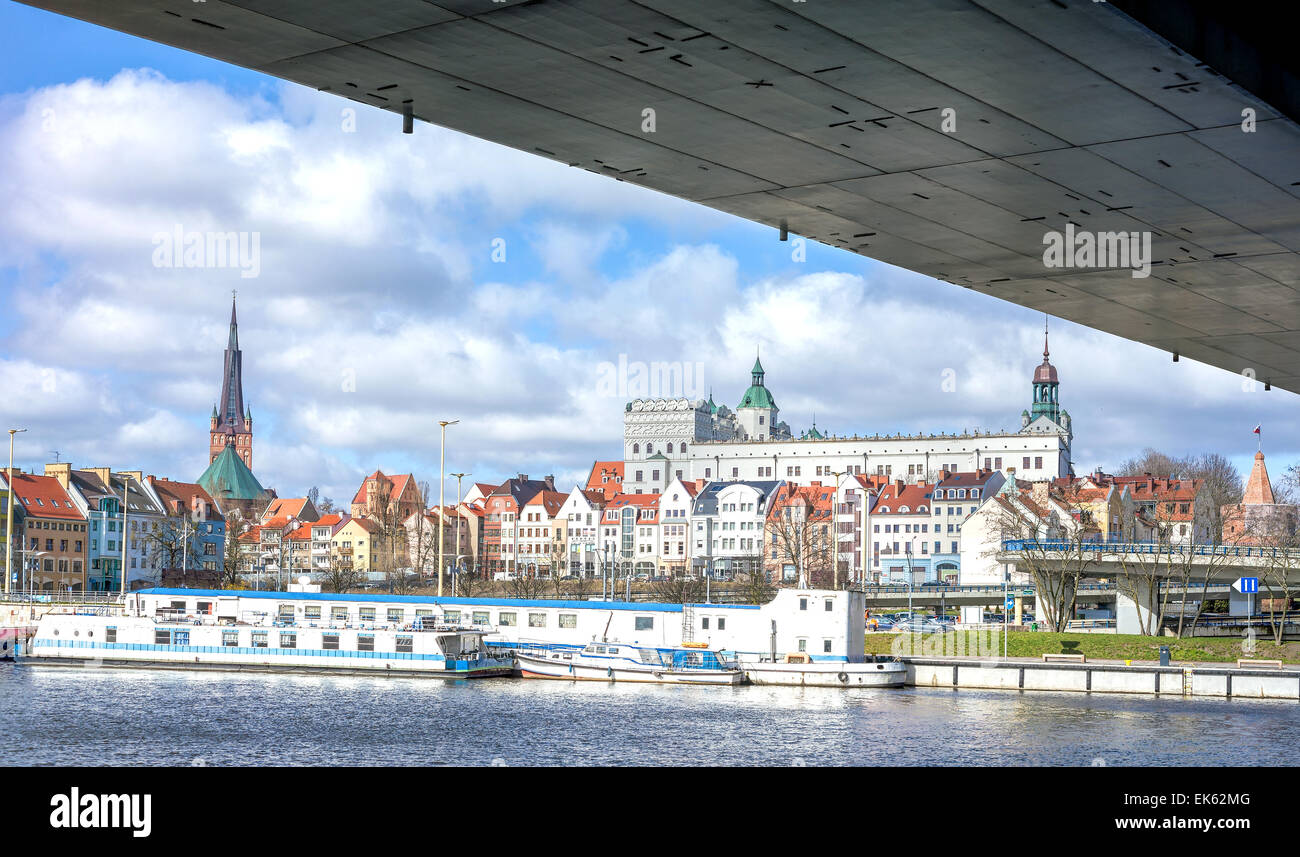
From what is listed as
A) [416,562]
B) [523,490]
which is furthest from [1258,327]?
[523,490]

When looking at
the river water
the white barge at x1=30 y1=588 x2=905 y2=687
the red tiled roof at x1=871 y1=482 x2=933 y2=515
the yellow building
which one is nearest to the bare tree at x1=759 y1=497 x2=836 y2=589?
the red tiled roof at x1=871 y1=482 x2=933 y2=515

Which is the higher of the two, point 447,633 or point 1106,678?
point 447,633

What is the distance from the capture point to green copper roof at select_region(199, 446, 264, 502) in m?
176

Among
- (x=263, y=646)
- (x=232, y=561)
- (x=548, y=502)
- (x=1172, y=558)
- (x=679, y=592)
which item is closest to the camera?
(x=263, y=646)

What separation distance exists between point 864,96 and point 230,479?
173440mm

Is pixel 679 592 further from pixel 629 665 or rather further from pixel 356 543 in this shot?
pixel 356 543

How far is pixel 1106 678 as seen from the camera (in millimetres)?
56375

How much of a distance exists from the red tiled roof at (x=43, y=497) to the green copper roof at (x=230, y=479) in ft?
171

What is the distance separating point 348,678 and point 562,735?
22.0 m

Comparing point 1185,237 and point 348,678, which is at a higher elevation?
point 1185,237

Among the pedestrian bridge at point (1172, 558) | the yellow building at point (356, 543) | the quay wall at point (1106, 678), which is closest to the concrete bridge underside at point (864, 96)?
the quay wall at point (1106, 678)

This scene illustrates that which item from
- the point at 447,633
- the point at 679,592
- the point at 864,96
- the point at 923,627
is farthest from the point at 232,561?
the point at 864,96
